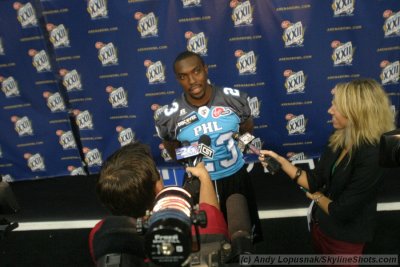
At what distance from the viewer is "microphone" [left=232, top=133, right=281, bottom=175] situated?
2.37 meters

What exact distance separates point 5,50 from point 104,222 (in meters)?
3.98

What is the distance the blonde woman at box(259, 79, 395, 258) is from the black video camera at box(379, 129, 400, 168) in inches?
21.7

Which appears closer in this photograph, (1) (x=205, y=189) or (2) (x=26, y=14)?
(1) (x=205, y=189)

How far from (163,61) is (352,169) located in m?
2.88

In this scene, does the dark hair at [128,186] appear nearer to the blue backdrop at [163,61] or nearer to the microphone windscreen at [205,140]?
the microphone windscreen at [205,140]

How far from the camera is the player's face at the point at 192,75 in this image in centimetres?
253

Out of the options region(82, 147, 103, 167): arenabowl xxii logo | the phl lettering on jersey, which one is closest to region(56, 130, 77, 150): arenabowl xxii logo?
region(82, 147, 103, 167): arenabowl xxii logo

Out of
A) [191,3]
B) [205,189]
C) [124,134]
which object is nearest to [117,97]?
[124,134]

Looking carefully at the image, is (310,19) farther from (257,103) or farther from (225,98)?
(225,98)

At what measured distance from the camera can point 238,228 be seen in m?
1.39

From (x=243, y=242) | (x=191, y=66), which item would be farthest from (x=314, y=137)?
(x=243, y=242)

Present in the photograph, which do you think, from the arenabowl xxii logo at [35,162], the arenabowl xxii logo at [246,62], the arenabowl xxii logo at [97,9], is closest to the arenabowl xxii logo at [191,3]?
the arenabowl xxii logo at [246,62]

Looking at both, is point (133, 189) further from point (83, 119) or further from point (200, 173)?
point (83, 119)

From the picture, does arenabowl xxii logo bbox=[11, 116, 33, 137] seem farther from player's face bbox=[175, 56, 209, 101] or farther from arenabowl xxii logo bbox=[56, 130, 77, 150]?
player's face bbox=[175, 56, 209, 101]
